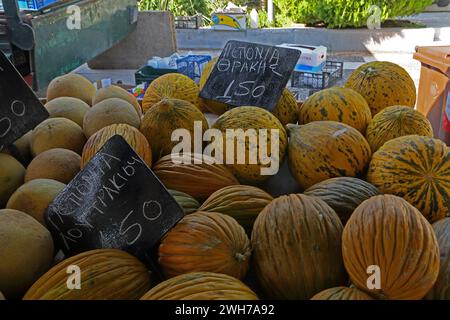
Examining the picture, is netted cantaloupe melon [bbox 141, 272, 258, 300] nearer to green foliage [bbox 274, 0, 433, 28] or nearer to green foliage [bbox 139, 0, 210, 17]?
green foliage [bbox 274, 0, 433, 28]

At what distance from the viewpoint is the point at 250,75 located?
70.2 inches

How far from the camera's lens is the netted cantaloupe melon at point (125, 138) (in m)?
1.30

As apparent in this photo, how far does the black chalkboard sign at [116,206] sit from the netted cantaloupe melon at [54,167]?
0.88 feet

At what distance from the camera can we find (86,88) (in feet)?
6.24

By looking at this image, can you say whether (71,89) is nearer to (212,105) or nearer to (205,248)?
(212,105)

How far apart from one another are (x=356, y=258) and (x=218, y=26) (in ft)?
22.4

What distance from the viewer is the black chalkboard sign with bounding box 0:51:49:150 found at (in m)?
1.34

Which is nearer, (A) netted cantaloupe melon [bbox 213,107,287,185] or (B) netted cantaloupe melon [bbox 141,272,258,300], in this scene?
(B) netted cantaloupe melon [bbox 141,272,258,300]

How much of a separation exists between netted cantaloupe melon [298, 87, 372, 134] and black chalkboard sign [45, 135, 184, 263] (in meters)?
0.74

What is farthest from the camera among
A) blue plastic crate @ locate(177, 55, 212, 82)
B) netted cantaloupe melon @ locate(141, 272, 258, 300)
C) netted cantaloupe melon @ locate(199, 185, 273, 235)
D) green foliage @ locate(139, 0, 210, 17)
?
green foliage @ locate(139, 0, 210, 17)

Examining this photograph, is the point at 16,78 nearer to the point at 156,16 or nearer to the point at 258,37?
the point at 156,16

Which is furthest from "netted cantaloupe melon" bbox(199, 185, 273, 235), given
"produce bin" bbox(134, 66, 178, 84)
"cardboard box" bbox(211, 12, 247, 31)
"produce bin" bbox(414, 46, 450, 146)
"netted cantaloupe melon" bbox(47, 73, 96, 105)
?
"cardboard box" bbox(211, 12, 247, 31)

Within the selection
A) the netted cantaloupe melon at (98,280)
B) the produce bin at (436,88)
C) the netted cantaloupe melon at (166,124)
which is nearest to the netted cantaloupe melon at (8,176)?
the netted cantaloupe melon at (166,124)
